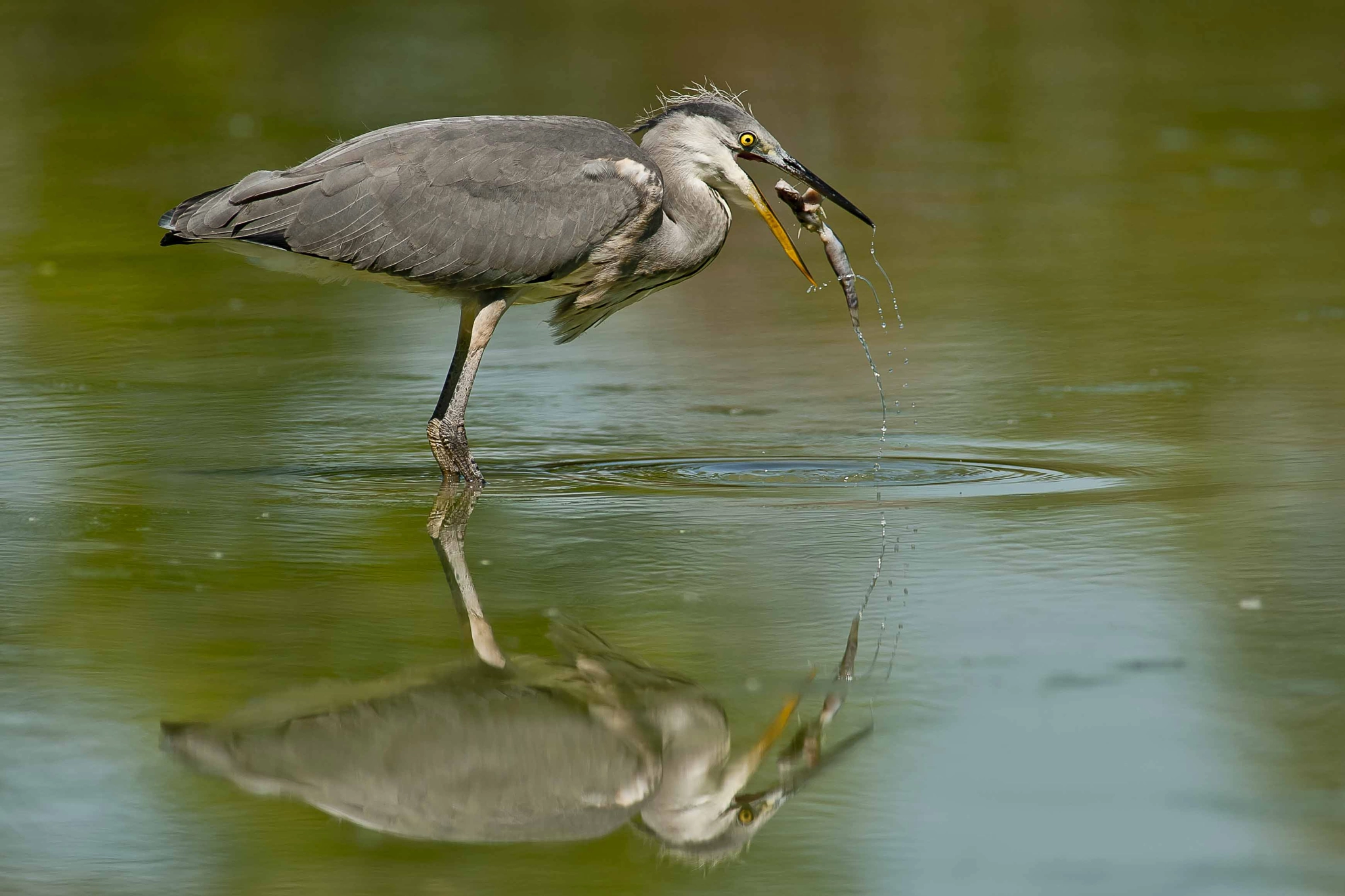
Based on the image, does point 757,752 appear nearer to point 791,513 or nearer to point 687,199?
point 791,513

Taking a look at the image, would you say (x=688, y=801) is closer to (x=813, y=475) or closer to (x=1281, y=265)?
(x=813, y=475)

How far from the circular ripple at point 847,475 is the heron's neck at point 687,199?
2.78 feet

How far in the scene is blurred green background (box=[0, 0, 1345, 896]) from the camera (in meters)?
4.09

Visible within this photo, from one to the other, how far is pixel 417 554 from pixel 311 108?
12.6m

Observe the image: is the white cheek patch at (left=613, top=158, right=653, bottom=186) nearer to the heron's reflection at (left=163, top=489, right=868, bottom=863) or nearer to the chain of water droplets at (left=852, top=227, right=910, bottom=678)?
the chain of water droplets at (left=852, top=227, right=910, bottom=678)

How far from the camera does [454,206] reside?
7617mm

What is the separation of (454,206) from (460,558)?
1.86m

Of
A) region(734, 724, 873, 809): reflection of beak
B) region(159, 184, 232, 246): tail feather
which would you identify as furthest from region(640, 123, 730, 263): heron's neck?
region(734, 724, 873, 809): reflection of beak

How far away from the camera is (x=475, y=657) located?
5184mm

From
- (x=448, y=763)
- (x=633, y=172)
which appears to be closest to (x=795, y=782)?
(x=448, y=763)

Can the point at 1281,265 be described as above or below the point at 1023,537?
below

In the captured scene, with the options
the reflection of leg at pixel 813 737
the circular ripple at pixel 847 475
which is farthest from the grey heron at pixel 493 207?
the reflection of leg at pixel 813 737

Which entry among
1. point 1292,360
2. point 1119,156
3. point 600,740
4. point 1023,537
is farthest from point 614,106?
point 600,740

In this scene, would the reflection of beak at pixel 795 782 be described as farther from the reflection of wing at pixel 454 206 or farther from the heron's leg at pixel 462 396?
the reflection of wing at pixel 454 206
